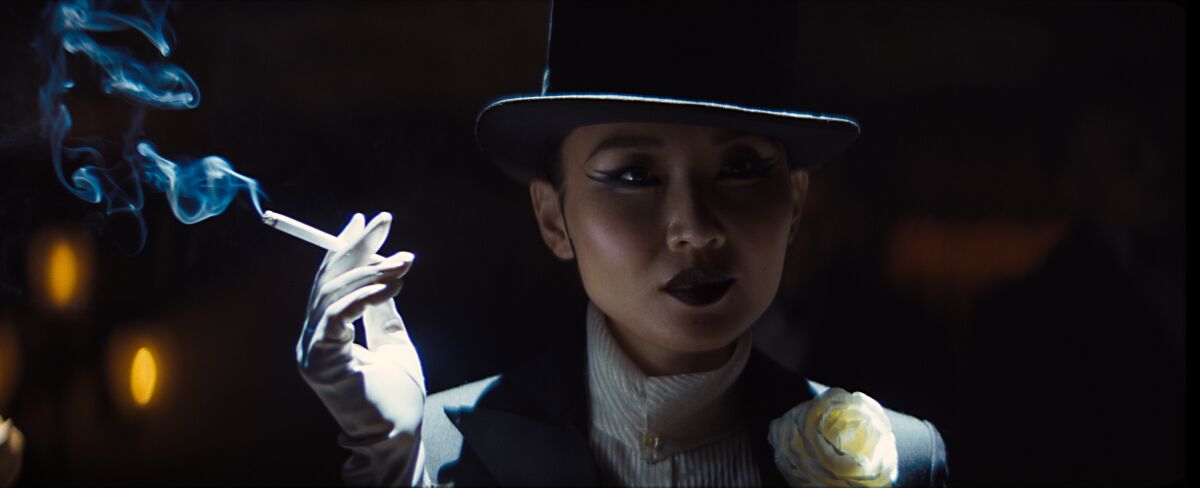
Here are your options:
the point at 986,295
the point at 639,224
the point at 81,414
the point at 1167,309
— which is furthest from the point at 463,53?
the point at 1167,309

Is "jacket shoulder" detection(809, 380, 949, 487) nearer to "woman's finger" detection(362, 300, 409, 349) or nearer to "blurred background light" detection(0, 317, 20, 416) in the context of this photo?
"woman's finger" detection(362, 300, 409, 349)

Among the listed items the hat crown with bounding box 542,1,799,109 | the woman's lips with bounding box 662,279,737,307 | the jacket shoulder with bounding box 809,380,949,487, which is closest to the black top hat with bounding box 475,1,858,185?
the hat crown with bounding box 542,1,799,109

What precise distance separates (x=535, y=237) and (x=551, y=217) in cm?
32

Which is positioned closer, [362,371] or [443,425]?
[362,371]

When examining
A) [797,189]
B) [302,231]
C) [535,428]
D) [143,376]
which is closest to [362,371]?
[302,231]

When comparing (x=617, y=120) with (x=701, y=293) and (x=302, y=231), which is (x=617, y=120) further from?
(x=302, y=231)

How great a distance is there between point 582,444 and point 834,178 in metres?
0.93

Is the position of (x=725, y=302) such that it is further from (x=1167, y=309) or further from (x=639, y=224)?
(x=1167, y=309)

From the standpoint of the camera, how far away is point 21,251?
1.58 m

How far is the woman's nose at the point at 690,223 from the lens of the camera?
1415 mm

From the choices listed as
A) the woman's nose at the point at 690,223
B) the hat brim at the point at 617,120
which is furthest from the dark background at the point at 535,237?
the woman's nose at the point at 690,223

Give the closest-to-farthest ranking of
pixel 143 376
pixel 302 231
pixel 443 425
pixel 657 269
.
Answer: pixel 302 231 → pixel 657 269 → pixel 443 425 → pixel 143 376

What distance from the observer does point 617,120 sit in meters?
1.47

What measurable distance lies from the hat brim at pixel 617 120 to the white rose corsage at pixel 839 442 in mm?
455
